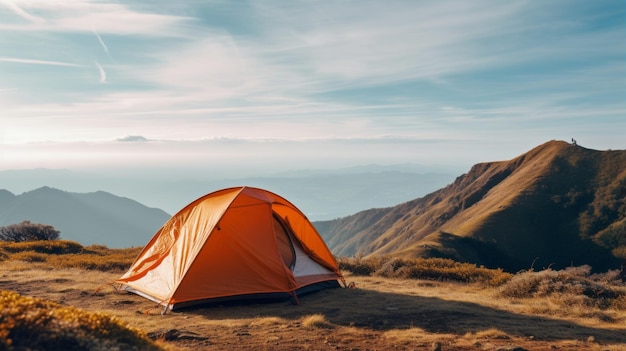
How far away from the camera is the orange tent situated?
40.4 ft

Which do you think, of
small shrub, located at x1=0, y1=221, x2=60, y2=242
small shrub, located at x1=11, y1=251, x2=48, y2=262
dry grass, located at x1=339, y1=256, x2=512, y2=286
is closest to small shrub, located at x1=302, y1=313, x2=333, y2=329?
dry grass, located at x1=339, y1=256, x2=512, y2=286

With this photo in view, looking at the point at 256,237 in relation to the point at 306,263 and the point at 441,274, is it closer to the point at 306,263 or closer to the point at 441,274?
the point at 306,263

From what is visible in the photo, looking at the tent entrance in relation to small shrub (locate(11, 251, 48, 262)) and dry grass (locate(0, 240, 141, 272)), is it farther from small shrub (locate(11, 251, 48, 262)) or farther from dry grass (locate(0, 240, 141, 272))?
small shrub (locate(11, 251, 48, 262))

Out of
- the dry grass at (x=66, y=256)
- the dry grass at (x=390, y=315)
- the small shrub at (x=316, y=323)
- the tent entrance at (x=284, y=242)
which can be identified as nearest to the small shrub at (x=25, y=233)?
the dry grass at (x=66, y=256)

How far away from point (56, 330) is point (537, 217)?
319ft

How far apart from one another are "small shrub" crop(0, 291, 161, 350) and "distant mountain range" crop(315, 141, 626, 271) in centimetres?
5771

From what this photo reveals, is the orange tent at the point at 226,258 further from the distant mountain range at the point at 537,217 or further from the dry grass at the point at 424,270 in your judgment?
the distant mountain range at the point at 537,217

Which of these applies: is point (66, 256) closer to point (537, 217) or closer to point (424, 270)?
point (424, 270)

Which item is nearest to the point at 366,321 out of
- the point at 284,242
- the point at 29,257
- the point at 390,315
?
the point at 390,315

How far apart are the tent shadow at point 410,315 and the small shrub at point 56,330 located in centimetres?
566

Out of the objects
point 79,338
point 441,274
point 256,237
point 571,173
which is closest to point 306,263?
point 256,237

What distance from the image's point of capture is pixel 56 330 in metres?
5.03

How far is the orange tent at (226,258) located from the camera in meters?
12.3

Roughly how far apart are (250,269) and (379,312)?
3558 millimetres
